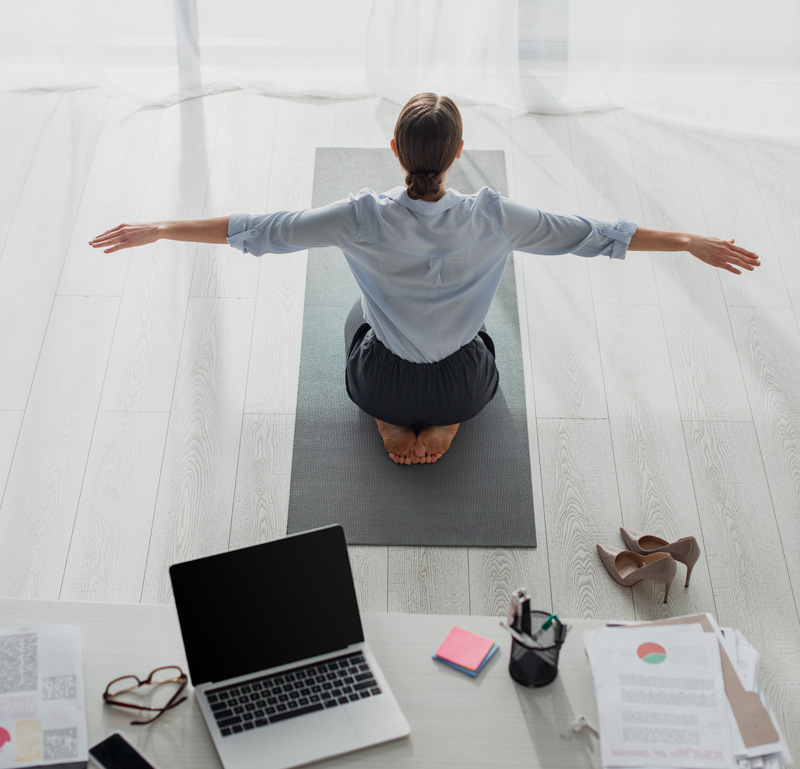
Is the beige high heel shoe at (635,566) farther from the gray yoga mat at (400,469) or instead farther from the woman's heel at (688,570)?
the gray yoga mat at (400,469)

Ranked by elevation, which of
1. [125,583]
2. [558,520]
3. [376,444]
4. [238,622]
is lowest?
[238,622]

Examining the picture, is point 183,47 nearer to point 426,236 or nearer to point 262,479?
point 262,479

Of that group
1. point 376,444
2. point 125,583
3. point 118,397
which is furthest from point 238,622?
point 118,397

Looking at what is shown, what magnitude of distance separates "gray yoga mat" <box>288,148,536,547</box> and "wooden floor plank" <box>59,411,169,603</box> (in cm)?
39

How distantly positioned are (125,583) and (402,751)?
1.18m

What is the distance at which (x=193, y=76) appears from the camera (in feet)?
12.4

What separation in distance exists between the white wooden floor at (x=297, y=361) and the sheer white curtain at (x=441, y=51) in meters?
0.16

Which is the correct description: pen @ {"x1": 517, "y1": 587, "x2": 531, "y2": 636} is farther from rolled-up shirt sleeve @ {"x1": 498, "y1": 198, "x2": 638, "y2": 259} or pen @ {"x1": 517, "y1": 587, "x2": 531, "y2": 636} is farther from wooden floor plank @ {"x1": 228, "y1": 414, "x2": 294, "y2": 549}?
wooden floor plank @ {"x1": 228, "y1": 414, "x2": 294, "y2": 549}

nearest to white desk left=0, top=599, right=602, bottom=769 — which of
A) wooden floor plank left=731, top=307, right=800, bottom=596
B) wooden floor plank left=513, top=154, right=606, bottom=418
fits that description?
wooden floor plank left=731, top=307, right=800, bottom=596

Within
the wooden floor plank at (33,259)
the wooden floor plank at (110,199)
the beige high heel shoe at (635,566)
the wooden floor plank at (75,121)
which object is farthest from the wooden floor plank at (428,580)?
the wooden floor plank at (75,121)

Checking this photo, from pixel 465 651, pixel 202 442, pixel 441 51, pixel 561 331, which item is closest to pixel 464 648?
pixel 465 651

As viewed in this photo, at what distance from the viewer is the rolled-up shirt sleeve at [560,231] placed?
6.25ft

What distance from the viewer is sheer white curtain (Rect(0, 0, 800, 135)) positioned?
143 inches

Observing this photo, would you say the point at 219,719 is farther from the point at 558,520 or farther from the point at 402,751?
the point at 558,520
